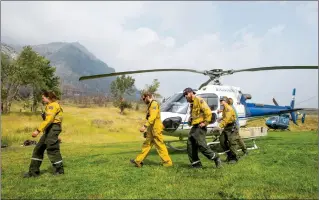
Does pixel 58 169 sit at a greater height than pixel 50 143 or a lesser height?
lesser

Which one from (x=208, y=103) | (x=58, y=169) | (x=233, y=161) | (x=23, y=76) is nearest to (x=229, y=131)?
(x=233, y=161)

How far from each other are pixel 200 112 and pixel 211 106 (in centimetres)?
381

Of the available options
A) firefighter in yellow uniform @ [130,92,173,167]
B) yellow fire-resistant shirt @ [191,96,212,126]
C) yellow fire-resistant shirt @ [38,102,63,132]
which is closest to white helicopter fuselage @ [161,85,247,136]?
firefighter in yellow uniform @ [130,92,173,167]

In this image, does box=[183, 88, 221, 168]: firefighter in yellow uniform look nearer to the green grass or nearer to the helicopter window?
the green grass

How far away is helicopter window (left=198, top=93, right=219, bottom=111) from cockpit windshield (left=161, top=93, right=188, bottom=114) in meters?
1.09

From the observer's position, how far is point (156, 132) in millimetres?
8617

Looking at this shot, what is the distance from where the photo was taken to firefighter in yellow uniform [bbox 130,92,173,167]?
27.6ft

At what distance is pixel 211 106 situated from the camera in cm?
1192

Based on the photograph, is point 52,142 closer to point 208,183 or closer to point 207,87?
point 208,183

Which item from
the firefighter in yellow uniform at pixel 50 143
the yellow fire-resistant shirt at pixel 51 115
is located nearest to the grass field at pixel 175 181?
the firefighter in yellow uniform at pixel 50 143

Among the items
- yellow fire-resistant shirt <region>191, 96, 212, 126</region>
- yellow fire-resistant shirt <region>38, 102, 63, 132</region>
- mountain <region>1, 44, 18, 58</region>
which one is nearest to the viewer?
yellow fire-resistant shirt <region>38, 102, 63, 132</region>

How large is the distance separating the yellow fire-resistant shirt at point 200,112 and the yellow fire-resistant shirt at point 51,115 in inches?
141

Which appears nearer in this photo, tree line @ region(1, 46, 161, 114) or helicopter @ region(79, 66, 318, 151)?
helicopter @ region(79, 66, 318, 151)

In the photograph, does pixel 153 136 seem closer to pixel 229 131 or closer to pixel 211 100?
pixel 229 131
